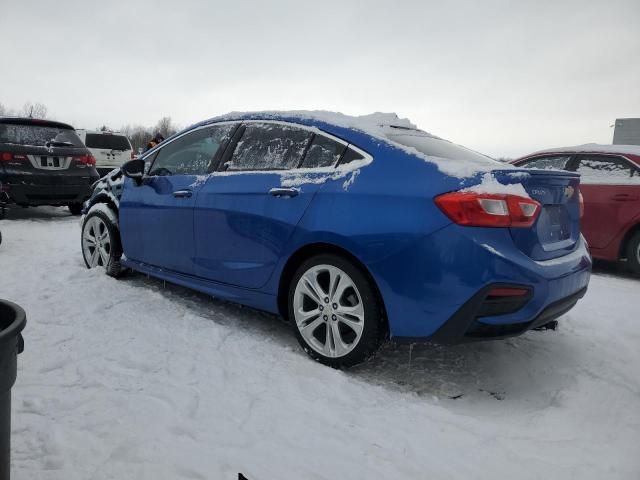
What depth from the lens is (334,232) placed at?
8.98 ft

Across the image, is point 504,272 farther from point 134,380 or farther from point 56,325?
point 56,325

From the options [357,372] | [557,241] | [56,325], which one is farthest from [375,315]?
[56,325]

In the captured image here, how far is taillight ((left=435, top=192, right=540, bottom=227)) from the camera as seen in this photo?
2.36 metres

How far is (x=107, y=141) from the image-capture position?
14.0 meters

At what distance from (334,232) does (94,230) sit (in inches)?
121

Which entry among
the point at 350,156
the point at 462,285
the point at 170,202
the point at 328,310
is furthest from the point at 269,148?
the point at 462,285

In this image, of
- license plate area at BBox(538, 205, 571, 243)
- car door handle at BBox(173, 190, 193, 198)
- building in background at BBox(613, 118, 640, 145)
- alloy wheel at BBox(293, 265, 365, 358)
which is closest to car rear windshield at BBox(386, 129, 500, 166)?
license plate area at BBox(538, 205, 571, 243)

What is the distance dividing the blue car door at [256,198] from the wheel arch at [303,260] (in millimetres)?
102

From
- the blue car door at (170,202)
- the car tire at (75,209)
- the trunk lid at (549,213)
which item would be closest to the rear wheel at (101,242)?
the blue car door at (170,202)

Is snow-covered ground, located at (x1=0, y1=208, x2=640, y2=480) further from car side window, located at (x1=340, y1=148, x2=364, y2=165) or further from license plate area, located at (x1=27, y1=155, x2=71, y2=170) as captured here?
license plate area, located at (x1=27, y1=155, x2=71, y2=170)

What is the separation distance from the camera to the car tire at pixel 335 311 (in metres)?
2.68

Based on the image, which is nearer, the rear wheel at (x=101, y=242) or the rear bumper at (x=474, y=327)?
the rear bumper at (x=474, y=327)

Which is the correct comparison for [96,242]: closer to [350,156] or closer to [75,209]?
[350,156]

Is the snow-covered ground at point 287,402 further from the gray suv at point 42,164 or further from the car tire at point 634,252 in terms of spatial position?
the gray suv at point 42,164
